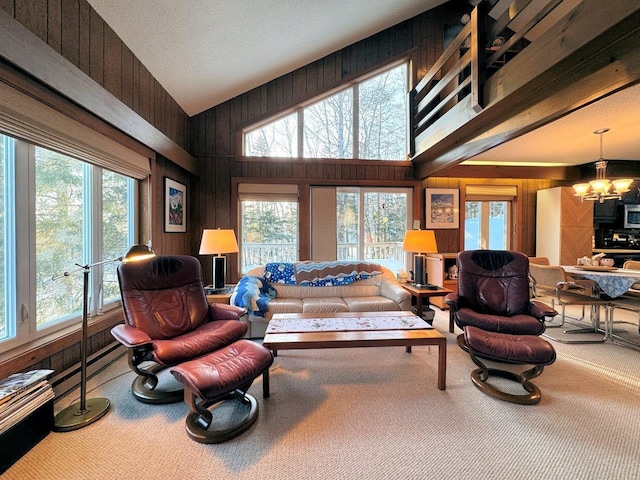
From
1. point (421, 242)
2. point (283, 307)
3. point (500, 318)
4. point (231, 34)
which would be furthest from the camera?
point (421, 242)

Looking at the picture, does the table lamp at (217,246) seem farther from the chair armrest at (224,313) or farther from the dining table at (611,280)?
the dining table at (611,280)

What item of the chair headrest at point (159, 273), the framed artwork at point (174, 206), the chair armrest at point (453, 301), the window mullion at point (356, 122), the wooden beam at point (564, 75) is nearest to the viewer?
the wooden beam at point (564, 75)

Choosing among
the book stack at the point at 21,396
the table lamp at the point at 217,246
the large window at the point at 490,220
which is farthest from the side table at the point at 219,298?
the large window at the point at 490,220

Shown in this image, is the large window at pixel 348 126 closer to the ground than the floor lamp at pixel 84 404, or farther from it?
farther from it

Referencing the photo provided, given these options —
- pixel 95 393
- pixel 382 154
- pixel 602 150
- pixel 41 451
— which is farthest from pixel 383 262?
pixel 41 451

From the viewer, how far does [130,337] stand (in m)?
1.89

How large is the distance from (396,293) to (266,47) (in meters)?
3.53

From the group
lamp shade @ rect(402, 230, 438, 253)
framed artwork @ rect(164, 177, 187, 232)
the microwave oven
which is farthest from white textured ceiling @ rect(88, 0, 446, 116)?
the microwave oven

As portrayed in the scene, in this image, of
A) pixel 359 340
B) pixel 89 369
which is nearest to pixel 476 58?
pixel 359 340

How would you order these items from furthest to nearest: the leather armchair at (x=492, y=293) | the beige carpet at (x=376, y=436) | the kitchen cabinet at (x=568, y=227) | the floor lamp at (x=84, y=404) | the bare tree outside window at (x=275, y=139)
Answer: the kitchen cabinet at (x=568, y=227)
the bare tree outside window at (x=275, y=139)
the leather armchair at (x=492, y=293)
the floor lamp at (x=84, y=404)
the beige carpet at (x=376, y=436)

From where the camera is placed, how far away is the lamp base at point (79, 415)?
1.77 metres

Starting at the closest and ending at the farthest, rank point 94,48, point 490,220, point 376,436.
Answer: point 376,436
point 94,48
point 490,220

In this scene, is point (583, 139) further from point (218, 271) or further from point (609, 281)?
point (218, 271)

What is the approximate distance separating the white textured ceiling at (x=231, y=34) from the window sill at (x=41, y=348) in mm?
2606
